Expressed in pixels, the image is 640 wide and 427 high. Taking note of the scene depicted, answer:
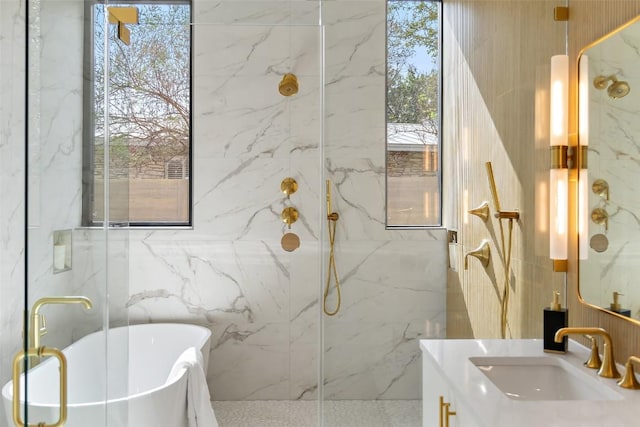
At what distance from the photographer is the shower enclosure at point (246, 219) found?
145 cm

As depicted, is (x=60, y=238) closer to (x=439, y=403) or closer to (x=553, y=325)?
(x=439, y=403)

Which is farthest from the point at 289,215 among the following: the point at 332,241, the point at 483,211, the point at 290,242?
the point at 483,211

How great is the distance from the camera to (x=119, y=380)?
1.82 m

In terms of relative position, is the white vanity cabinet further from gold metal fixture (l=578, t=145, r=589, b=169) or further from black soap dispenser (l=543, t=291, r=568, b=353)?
gold metal fixture (l=578, t=145, r=589, b=169)

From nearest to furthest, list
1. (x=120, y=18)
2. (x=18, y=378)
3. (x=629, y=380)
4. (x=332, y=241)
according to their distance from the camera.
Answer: (x=18, y=378)
(x=629, y=380)
(x=120, y=18)
(x=332, y=241)

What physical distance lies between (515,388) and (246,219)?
5.50ft

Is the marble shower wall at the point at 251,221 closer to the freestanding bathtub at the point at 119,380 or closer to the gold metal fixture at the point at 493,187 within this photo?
the freestanding bathtub at the point at 119,380

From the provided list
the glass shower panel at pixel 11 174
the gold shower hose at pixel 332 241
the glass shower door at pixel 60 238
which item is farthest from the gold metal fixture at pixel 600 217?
the glass shower panel at pixel 11 174

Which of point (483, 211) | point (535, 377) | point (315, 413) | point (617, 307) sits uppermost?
point (483, 211)

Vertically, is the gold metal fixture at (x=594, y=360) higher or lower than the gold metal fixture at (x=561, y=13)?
lower

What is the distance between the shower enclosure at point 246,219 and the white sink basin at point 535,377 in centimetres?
49

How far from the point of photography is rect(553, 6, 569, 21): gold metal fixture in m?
2.06

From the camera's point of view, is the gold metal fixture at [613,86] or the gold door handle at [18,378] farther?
the gold metal fixture at [613,86]

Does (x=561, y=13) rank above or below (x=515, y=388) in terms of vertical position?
above
